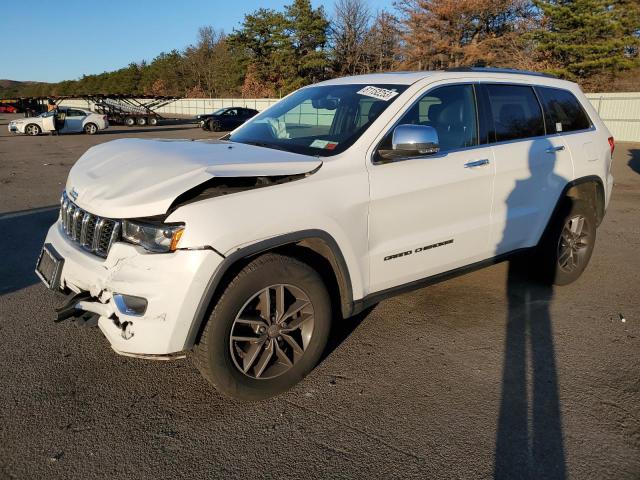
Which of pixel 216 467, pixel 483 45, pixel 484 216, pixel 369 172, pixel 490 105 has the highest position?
pixel 483 45

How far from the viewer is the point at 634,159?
16.5 metres

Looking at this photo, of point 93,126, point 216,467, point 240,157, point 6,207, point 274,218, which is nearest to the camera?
point 216,467

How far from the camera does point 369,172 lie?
314cm

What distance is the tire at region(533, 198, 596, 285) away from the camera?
455 centimetres

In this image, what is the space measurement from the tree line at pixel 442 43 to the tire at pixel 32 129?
75.3 feet

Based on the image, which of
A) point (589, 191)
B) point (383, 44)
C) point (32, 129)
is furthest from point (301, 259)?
point (383, 44)

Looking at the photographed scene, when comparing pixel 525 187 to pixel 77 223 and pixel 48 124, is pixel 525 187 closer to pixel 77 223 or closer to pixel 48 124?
pixel 77 223

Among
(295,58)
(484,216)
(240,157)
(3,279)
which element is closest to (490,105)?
(484,216)

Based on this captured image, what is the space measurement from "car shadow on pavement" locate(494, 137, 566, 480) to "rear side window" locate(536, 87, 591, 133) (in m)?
0.33

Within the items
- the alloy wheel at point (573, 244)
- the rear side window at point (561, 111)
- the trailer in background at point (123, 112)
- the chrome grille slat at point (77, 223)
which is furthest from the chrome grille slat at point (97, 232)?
the trailer in background at point (123, 112)

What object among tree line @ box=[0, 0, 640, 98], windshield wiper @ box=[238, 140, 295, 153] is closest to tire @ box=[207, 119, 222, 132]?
tree line @ box=[0, 0, 640, 98]

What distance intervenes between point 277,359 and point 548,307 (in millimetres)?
2586

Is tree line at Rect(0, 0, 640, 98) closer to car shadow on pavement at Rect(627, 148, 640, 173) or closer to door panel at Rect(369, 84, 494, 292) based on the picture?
car shadow on pavement at Rect(627, 148, 640, 173)

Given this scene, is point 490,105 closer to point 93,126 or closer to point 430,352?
point 430,352
